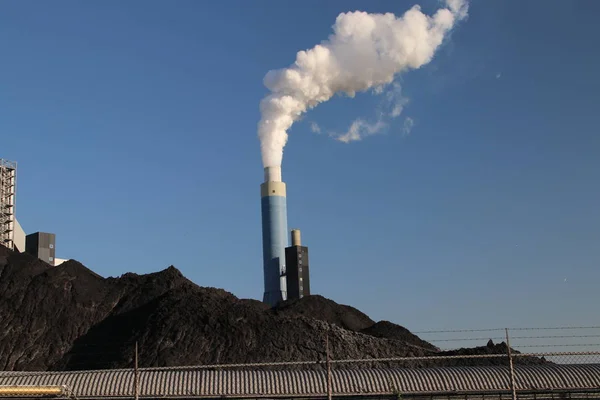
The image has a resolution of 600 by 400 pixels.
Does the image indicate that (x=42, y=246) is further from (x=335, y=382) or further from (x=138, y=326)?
(x=335, y=382)

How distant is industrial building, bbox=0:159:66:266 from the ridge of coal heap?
11.8m

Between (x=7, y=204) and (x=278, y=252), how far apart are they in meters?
33.7

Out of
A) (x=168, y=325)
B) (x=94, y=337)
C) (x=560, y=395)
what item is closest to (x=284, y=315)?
(x=168, y=325)

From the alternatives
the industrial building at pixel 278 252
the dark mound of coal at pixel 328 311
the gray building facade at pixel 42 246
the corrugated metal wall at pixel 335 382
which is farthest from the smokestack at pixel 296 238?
the corrugated metal wall at pixel 335 382

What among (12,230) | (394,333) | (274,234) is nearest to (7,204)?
(12,230)

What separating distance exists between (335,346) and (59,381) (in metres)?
35.5

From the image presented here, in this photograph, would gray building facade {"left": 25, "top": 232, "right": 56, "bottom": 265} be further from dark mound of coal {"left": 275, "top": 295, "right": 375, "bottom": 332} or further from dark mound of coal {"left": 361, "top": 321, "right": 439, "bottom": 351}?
dark mound of coal {"left": 361, "top": 321, "right": 439, "bottom": 351}

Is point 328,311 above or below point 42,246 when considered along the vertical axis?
below

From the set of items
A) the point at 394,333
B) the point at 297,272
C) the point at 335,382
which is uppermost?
the point at 297,272

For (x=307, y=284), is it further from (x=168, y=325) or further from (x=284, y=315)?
(x=168, y=325)

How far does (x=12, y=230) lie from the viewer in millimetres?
84438

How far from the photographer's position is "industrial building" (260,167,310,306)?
91.9 m

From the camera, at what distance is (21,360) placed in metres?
58.9

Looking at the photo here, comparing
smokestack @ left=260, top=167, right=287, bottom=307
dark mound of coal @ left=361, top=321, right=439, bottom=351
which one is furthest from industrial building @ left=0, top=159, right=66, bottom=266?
dark mound of coal @ left=361, top=321, right=439, bottom=351
